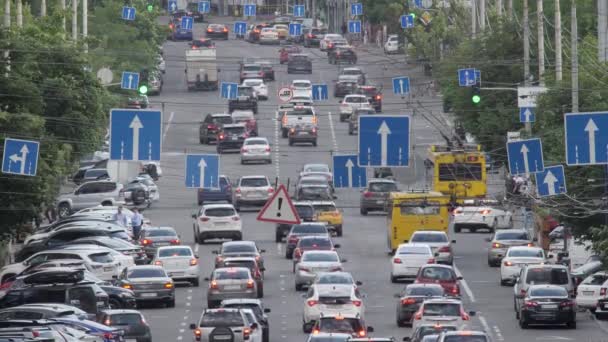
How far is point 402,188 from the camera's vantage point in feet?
321

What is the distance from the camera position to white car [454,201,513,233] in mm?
85125

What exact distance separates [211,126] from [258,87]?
16.1 metres

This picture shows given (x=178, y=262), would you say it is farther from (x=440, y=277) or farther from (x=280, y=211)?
(x=280, y=211)

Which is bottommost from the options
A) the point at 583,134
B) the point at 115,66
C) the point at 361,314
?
the point at 361,314

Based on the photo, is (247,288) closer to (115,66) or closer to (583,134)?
(583,134)

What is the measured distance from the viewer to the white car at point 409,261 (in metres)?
69.8

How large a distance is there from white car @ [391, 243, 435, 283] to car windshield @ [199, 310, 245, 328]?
16.4 metres

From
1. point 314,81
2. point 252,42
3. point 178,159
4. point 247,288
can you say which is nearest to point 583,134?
point 247,288

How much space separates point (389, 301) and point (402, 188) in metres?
31.9

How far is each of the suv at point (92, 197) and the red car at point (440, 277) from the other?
2758 cm

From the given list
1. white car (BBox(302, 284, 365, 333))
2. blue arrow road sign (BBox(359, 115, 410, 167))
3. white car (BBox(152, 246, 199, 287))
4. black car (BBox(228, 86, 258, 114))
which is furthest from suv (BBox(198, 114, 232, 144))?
white car (BBox(302, 284, 365, 333))

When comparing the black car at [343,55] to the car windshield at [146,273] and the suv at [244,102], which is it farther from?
the car windshield at [146,273]

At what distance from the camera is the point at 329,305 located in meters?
58.8

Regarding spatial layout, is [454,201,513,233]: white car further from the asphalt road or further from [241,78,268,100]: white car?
[241,78,268,100]: white car
